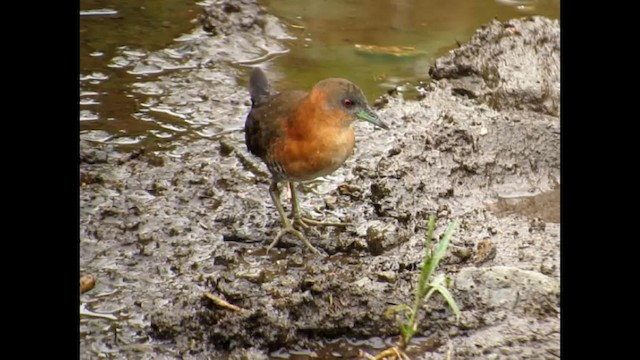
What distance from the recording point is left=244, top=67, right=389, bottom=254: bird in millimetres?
4750

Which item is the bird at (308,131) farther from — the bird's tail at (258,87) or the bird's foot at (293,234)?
the bird's tail at (258,87)

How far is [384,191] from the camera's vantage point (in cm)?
523

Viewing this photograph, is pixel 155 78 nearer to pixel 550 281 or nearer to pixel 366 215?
pixel 366 215

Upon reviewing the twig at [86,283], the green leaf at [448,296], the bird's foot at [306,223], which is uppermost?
the green leaf at [448,296]

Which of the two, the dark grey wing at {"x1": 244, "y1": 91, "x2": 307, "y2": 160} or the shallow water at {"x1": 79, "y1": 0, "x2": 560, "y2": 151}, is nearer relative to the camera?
the dark grey wing at {"x1": 244, "y1": 91, "x2": 307, "y2": 160}

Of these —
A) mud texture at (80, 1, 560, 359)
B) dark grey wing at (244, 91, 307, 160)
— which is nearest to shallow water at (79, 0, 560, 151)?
mud texture at (80, 1, 560, 359)

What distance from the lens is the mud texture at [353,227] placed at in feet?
13.0

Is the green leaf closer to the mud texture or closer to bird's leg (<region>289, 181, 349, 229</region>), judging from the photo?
the mud texture

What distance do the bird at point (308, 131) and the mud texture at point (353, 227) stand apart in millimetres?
410

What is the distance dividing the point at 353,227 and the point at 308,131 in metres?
0.66

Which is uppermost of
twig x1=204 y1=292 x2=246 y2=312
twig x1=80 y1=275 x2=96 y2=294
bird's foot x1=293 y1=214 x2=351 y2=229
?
twig x1=204 y1=292 x2=246 y2=312

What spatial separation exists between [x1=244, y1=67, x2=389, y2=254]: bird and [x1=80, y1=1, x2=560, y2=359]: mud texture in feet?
1.34

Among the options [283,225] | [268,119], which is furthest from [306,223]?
[268,119]

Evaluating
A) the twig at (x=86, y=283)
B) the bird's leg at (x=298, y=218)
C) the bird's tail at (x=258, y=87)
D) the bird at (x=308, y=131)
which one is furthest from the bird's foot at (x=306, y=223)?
the twig at (x=86, y=283)
